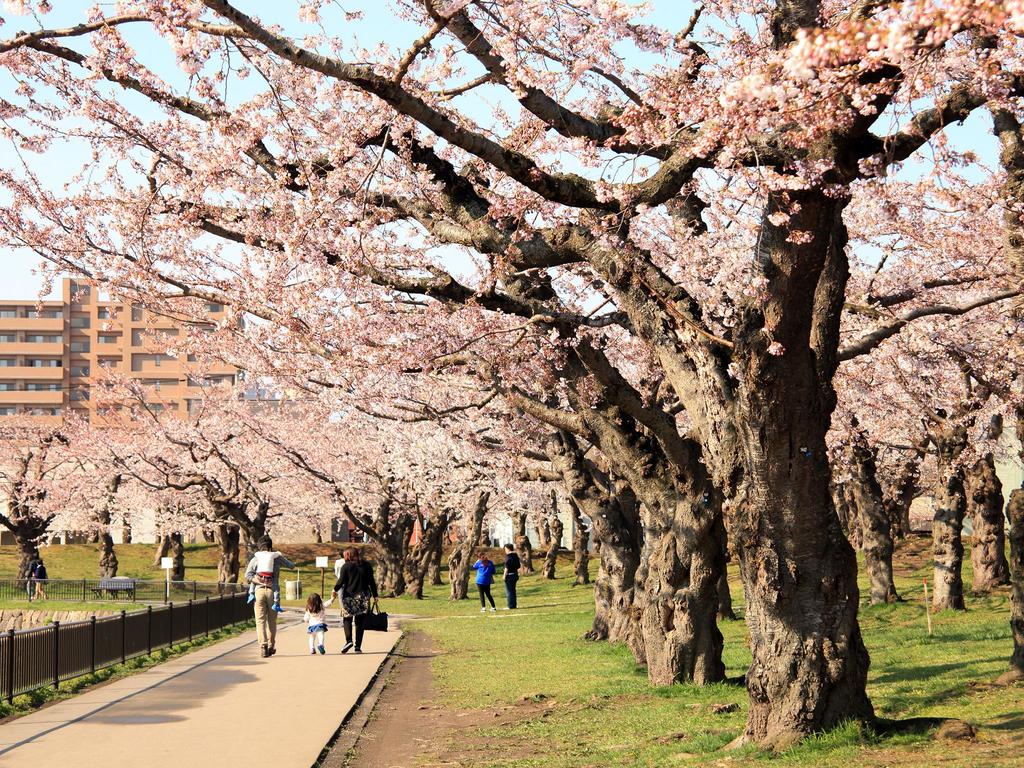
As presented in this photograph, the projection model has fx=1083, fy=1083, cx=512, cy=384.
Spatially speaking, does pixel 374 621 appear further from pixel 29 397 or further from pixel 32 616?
pixel 29 397

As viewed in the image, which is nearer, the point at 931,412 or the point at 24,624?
the point at 931,412

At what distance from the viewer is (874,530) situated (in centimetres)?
2509

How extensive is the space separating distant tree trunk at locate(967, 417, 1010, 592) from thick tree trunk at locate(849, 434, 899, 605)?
1.91 m

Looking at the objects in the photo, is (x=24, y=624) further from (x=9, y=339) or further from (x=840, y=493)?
(x=9, y=339)

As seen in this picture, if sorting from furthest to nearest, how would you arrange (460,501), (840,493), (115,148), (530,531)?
(530,531) < (460,501) < (840,493) < (115,148)

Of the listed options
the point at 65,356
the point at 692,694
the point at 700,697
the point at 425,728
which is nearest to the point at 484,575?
the point at 692,694

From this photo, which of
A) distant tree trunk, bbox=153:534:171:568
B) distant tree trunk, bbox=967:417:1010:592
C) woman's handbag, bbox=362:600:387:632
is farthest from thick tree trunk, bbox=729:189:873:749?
distant tree trunk, bbox=153:534:171:568

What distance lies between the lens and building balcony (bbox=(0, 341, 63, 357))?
4053 inches

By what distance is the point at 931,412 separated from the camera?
2203 centimetres

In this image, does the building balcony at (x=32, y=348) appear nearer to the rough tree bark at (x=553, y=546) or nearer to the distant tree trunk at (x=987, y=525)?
the rough tree bark at (x=553, y=546)

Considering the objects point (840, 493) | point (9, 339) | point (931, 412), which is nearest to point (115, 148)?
point (931, 412)

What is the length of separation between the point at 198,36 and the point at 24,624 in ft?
98.2

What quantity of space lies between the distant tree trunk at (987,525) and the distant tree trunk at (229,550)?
2978 centimetres

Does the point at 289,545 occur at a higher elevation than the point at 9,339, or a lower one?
lower
